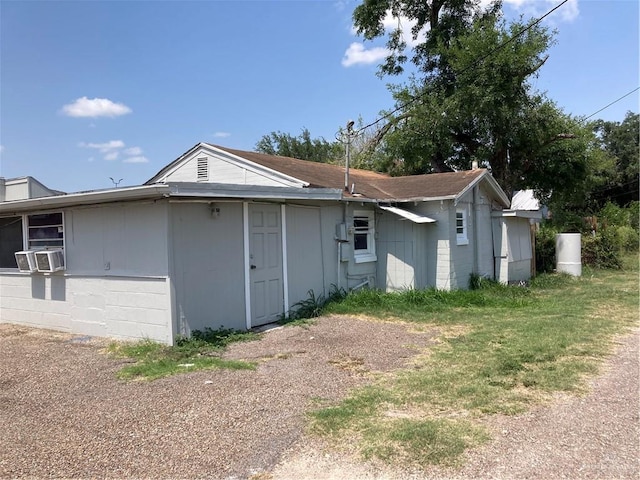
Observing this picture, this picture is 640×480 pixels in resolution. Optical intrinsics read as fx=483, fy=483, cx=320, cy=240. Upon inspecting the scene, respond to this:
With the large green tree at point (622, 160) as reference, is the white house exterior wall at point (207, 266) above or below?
below

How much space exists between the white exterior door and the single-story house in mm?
28

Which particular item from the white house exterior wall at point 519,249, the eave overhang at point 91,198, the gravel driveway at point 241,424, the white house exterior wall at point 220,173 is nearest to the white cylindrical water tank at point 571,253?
the white house exterior wall at point 519,249

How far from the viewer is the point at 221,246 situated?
26.4ft

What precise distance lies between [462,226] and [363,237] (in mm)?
2793

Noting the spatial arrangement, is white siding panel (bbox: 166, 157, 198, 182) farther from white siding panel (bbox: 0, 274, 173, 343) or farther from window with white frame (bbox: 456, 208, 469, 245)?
window with white frame (bbox: 456, 208, 469, 245)

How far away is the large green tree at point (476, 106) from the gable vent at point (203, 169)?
8937mm

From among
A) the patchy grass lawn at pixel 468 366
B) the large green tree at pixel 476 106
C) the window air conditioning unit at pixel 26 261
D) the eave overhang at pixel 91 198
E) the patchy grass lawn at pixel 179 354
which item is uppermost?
the large green tree at pixel 476 106

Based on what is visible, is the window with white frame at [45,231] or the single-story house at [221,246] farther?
the window with white frame at [45,231]

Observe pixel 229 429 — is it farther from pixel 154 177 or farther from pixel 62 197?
pixel 154 177

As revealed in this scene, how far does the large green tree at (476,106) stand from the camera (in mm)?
16844

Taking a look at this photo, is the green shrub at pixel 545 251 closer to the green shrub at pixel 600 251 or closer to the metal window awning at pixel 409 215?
the green shrub at pixel 600 251

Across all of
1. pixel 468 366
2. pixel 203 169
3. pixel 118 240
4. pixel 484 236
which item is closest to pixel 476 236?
pixel 484 236

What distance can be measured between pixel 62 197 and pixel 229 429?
527cm

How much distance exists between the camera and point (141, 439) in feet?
13.5
